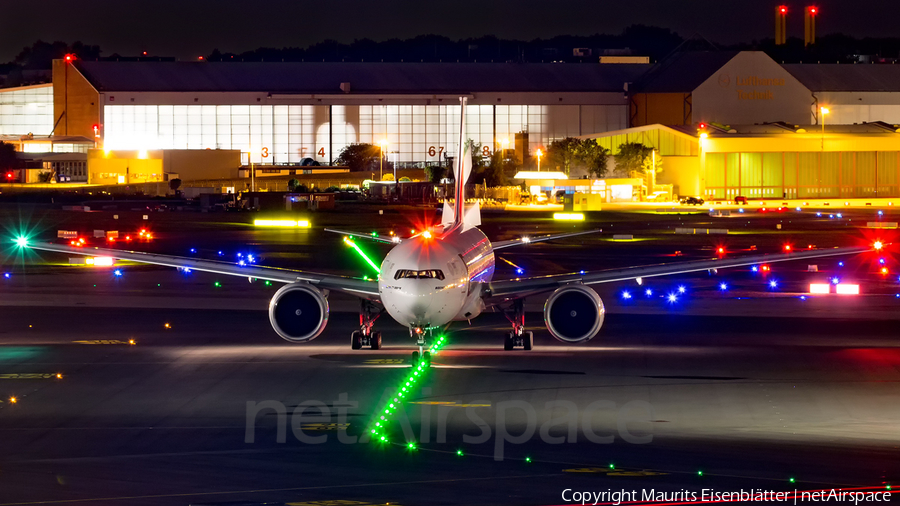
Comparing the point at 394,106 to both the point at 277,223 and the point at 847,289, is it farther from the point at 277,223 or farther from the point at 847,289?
the point at 847,289

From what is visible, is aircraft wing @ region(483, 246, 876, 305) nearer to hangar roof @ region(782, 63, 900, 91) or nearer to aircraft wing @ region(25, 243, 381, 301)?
aircraft wing @ region(25, 243, 381, 301)

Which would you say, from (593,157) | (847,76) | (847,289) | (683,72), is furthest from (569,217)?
(847,76)

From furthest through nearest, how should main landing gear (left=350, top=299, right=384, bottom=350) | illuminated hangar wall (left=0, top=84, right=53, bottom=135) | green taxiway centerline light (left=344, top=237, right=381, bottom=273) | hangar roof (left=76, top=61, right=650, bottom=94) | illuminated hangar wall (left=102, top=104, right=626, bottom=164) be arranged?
illuminated hangar wall (left=0, top=84, right=53, bottom=135)
hangar roof (left=76, top=61, right=650, bottom=94)
illuminated hangar wall (left=102, top=104, right=626, bottom=164)
green taxiway centerline light (left=344, top=237, right=381, bottom=273)
main landing gear (left=350, top=299, right=384, bottom=350)

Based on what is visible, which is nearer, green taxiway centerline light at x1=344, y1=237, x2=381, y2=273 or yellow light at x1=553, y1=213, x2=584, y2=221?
green taxiway centerline light at x1=344, y1=237, x2=381, y2=273

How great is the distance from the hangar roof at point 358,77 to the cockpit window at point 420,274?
145044 mm

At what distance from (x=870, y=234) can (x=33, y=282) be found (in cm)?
5167

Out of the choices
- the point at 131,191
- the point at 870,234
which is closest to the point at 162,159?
the point at 131,191

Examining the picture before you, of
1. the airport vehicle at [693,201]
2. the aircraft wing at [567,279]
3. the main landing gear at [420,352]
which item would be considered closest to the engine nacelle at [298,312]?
the main landing gear at [420,352]

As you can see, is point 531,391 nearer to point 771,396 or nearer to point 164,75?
point 771,396

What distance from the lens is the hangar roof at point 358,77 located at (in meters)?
166

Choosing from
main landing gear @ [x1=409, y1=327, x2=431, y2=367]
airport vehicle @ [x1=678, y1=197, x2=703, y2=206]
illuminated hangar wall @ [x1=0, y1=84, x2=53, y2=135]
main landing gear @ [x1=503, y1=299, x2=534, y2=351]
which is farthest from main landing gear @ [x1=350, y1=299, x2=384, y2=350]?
illuminated hangar wall @ [x1=0, y1=84, x2=53, y2=135]

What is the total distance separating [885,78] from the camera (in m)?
172

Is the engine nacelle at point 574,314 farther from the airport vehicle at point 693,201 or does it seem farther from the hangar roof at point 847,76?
the hangar roof at point 847,76

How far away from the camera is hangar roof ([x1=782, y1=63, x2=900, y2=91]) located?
169000 millimetres
